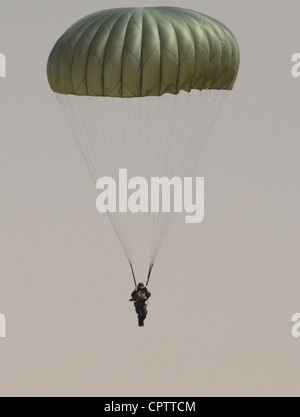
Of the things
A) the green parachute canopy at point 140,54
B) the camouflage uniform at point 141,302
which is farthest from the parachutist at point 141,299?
the green parachute canopy at point 140,54

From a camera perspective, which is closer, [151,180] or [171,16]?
[171,16]

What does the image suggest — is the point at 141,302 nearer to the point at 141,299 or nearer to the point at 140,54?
the point at 141,299

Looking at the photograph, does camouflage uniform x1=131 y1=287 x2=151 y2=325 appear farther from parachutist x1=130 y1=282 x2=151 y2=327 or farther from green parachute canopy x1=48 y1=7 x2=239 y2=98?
green parachute canopy x1=48 y1=7 x2=239 y2=98

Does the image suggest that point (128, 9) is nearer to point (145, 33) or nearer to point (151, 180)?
point (145, 33)
